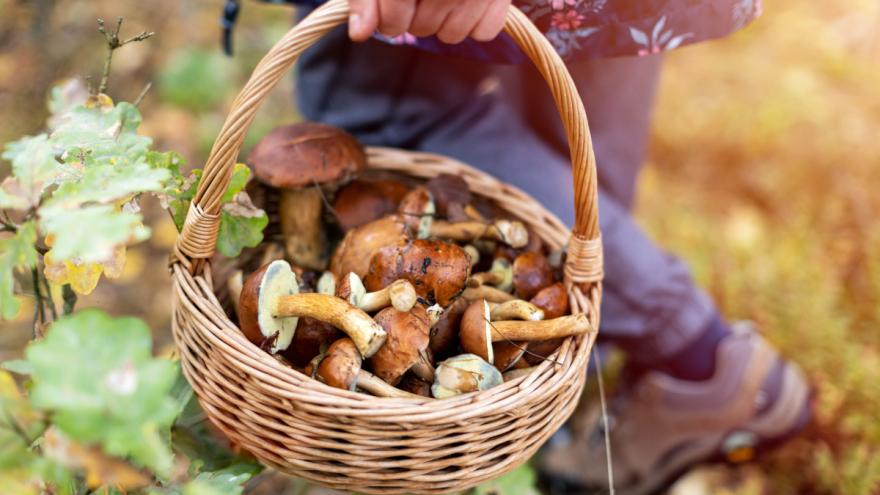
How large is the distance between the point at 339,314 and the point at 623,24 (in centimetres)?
72

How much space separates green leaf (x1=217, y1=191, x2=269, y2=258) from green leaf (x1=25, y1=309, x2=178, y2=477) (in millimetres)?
464

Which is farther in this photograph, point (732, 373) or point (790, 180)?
point (790, 180)

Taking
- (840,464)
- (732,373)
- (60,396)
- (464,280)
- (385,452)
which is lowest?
(840,464)

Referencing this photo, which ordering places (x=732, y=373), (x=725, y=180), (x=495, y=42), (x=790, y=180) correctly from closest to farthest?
1. (x=495, y=42)
2. (x=732, y=373)
3. (x=790, y=180)
4. (x=725, y=180)

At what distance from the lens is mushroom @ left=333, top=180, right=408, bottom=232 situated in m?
A: 1.37

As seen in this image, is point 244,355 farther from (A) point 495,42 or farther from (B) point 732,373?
(B) point 732,373

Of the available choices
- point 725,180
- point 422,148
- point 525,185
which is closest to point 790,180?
point 725,180

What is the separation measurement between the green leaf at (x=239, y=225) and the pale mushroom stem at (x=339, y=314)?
0.15m

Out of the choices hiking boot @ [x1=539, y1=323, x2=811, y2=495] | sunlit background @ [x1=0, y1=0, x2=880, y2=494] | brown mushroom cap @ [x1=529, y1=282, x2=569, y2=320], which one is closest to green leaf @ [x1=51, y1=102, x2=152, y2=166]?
brown mushroom cap @ [x1=529, y1=282, x2=569, y2=320]

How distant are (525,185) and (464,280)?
2.00 ft

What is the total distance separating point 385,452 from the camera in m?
0.98

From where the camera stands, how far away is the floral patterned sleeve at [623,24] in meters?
1.23

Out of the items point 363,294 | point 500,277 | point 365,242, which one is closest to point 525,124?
point 500,277

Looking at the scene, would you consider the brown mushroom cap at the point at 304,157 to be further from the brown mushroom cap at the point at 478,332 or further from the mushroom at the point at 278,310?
the brown mushroom cap at the point at 478,332
